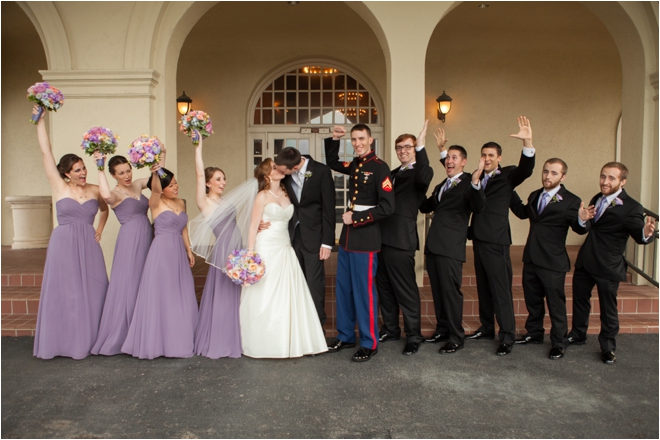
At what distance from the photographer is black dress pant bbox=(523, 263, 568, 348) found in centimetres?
467

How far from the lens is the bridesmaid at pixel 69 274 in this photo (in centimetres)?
455

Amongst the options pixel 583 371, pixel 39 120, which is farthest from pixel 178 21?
pixel 583 371

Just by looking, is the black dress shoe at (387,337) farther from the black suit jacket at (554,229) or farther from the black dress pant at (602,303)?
the black dress pant at (602,303)

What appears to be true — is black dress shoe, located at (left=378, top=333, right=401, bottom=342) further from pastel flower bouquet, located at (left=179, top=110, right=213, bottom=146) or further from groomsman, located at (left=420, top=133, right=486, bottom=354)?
pastel flower bouquet, located at (left=179, top=110, right=213, bottom=146)

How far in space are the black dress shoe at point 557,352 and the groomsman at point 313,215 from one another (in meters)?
2.22

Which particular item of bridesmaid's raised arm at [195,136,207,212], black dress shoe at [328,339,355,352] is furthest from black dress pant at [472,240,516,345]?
bridesmaid's raised arm at [195,136,207,212]

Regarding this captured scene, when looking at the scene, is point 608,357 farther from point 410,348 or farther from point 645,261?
point 645,261

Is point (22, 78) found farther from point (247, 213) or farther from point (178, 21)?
point (247, 213)

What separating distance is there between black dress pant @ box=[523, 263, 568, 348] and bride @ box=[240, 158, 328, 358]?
6.89 feet

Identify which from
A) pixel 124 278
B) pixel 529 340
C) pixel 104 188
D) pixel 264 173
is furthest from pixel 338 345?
pixel 104 188

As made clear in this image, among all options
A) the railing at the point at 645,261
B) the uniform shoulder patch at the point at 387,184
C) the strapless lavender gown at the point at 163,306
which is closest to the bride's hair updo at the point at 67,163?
the strapless lavender gown at the point at 163,306

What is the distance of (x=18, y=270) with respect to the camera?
653 centimetres

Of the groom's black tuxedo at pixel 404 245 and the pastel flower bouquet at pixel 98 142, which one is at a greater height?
the pastel flower bouquet at pixel 98 142

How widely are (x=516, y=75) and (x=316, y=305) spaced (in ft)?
23.6
